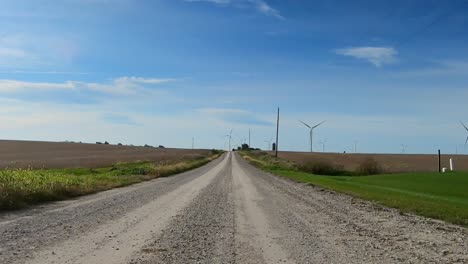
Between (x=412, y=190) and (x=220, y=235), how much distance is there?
25.5m

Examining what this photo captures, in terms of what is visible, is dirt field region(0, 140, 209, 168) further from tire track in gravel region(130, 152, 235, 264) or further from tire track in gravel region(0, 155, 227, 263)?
tire track in gravel region(130, 152, 235, 264)

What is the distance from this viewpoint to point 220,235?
43.0 feet

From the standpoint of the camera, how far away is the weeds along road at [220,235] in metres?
10.2

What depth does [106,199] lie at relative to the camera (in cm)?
2303

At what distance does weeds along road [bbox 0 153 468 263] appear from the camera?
1023cm

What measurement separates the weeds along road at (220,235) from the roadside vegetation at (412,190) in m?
1.49

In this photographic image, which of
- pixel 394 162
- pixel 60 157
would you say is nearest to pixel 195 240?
pixel 60 157

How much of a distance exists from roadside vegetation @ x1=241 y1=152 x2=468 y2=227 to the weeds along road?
1486mm

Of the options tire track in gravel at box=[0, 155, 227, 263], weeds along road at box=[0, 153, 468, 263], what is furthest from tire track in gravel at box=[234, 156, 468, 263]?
tire track in gravel at box=[0, 155, 227, 263]

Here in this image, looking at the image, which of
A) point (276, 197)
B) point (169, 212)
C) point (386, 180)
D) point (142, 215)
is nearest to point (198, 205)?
point (169, 212)

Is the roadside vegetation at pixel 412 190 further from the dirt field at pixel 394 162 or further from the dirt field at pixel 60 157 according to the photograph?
the dirt field at pixel 60 157

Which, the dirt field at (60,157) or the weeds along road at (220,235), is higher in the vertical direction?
the dirt field at (60,157)

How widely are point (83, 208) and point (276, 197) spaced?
1036 centimetres

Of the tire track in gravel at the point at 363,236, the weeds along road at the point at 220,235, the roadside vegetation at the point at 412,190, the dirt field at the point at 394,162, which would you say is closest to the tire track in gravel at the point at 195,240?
the weeds along road at the point at 220,235
